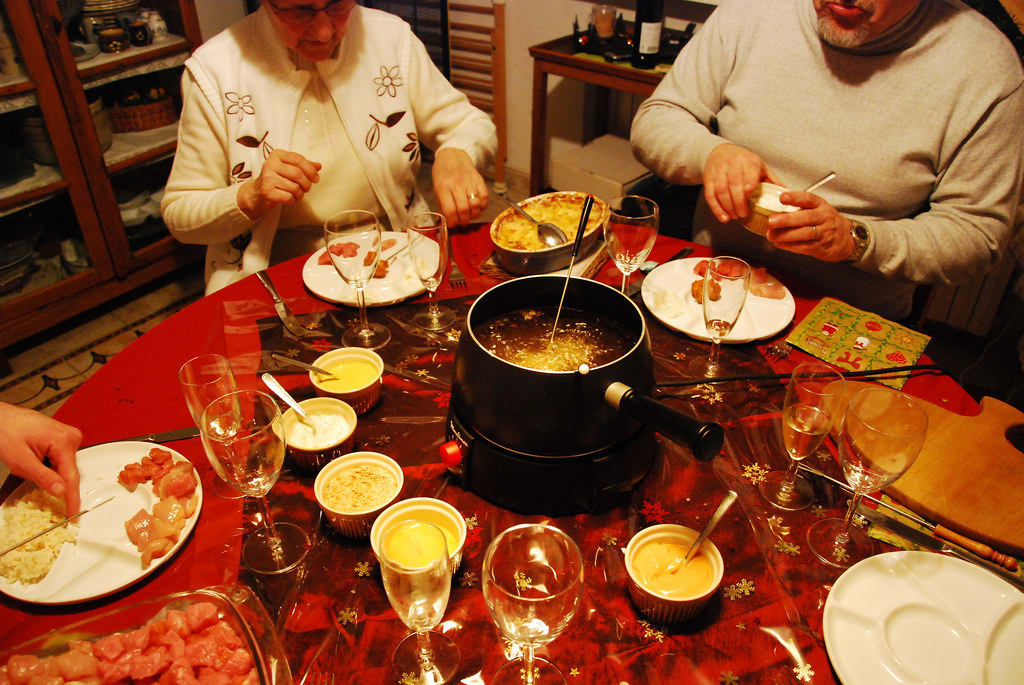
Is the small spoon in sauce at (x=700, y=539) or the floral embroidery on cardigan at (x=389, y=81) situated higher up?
the floral embroidery on cardigan at (x=389, y=81)

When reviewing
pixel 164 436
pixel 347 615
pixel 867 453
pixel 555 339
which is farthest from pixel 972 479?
pixel 164 436

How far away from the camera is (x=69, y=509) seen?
1.06 meters

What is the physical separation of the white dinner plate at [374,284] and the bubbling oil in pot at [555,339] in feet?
1.57

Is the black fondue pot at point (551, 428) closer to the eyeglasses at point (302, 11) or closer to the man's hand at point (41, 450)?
the man's hand at point (41, 450)

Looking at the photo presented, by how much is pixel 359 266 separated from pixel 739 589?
963 mm

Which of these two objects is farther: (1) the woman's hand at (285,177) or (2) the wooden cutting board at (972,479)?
(1) the woman's hand at (285,177)

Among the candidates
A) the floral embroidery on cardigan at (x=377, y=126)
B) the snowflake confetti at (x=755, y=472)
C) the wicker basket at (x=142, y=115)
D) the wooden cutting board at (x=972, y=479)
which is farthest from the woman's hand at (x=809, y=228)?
the wicker basket at (x=142, y=115)

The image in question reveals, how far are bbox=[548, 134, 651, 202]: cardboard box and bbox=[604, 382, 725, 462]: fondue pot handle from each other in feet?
8.92

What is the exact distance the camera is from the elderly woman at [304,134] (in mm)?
1791

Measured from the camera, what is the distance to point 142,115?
10.9 feet

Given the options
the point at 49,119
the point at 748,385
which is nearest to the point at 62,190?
the point at 49,119

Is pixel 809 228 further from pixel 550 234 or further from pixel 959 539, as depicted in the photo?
pixel 959 539

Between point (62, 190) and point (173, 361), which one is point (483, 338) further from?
point (62, 190)

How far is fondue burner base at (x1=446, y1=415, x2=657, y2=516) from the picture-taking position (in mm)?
991
